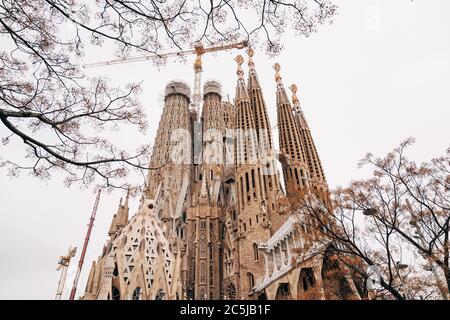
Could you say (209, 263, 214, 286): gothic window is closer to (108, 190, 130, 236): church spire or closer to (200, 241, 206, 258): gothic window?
(200, 241, 206, 258): gothic window

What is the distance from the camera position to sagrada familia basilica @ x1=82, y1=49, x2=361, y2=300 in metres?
18.8

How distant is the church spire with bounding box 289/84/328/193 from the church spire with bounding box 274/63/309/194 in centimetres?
107

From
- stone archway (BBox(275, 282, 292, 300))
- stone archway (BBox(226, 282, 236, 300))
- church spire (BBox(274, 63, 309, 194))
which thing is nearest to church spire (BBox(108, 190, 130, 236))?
stone archway (BBox(226, 282, 236, 300))

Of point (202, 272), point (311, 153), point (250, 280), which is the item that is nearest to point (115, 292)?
point (250, 280)

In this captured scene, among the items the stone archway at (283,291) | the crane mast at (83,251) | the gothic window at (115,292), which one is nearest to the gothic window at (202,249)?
the stone archway at (283,291)

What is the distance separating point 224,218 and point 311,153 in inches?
551

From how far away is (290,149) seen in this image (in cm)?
3503

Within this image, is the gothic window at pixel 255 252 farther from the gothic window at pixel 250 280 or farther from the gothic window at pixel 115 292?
the gothic window at pixel 115 292

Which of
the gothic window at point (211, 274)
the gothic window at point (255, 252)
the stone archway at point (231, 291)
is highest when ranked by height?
the gothic window at point (255, 252)

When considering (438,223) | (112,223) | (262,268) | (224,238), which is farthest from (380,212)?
(112,223)

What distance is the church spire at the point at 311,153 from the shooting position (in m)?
33.5

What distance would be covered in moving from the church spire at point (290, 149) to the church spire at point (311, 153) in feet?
3.50

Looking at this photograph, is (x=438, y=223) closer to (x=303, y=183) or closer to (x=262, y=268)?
(x=262, y=268)
